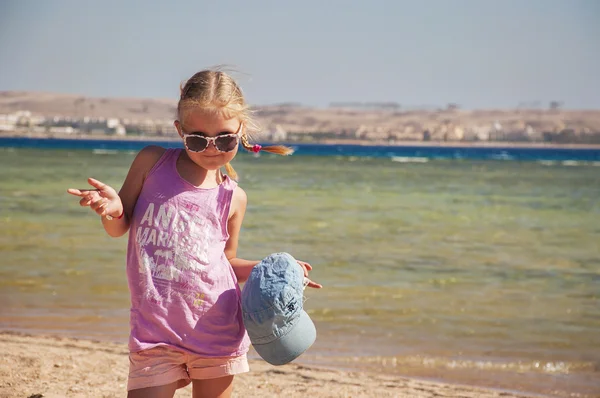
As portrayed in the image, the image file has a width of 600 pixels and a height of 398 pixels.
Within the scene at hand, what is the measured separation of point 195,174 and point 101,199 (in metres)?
0.40

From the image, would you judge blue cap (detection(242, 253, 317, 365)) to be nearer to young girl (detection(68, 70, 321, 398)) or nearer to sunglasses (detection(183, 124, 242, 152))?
young girl (detection(68, 70, 321, 398))

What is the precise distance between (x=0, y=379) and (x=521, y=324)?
4.30 metres

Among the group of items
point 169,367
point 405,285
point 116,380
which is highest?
point 169,367

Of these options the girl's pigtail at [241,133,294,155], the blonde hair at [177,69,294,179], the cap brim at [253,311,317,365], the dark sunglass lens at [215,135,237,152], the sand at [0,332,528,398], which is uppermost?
the blonde hair at [177,69,294,179]

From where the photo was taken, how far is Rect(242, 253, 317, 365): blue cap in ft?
8.95

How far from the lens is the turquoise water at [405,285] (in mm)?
6066

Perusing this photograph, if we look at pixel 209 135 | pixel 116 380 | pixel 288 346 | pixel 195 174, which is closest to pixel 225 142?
pixel 209 135

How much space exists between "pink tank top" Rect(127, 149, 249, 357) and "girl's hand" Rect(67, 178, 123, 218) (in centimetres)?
13

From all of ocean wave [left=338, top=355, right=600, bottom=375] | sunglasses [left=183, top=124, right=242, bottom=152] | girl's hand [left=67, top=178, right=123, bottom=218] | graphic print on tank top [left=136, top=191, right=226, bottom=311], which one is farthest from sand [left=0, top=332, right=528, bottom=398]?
sunglasses [left=183, top=124, right=242, bottom=152]

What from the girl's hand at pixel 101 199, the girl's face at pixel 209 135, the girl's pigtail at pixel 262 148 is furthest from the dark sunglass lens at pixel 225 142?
the girl's hand at pixel 101 199

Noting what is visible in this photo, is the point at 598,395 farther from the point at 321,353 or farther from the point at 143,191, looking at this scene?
the point at 143,191

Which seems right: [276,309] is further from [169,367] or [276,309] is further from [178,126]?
[178,126]

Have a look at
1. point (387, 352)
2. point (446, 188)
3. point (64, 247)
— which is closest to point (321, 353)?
point (387, 352)

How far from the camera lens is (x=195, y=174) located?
2938 mm
